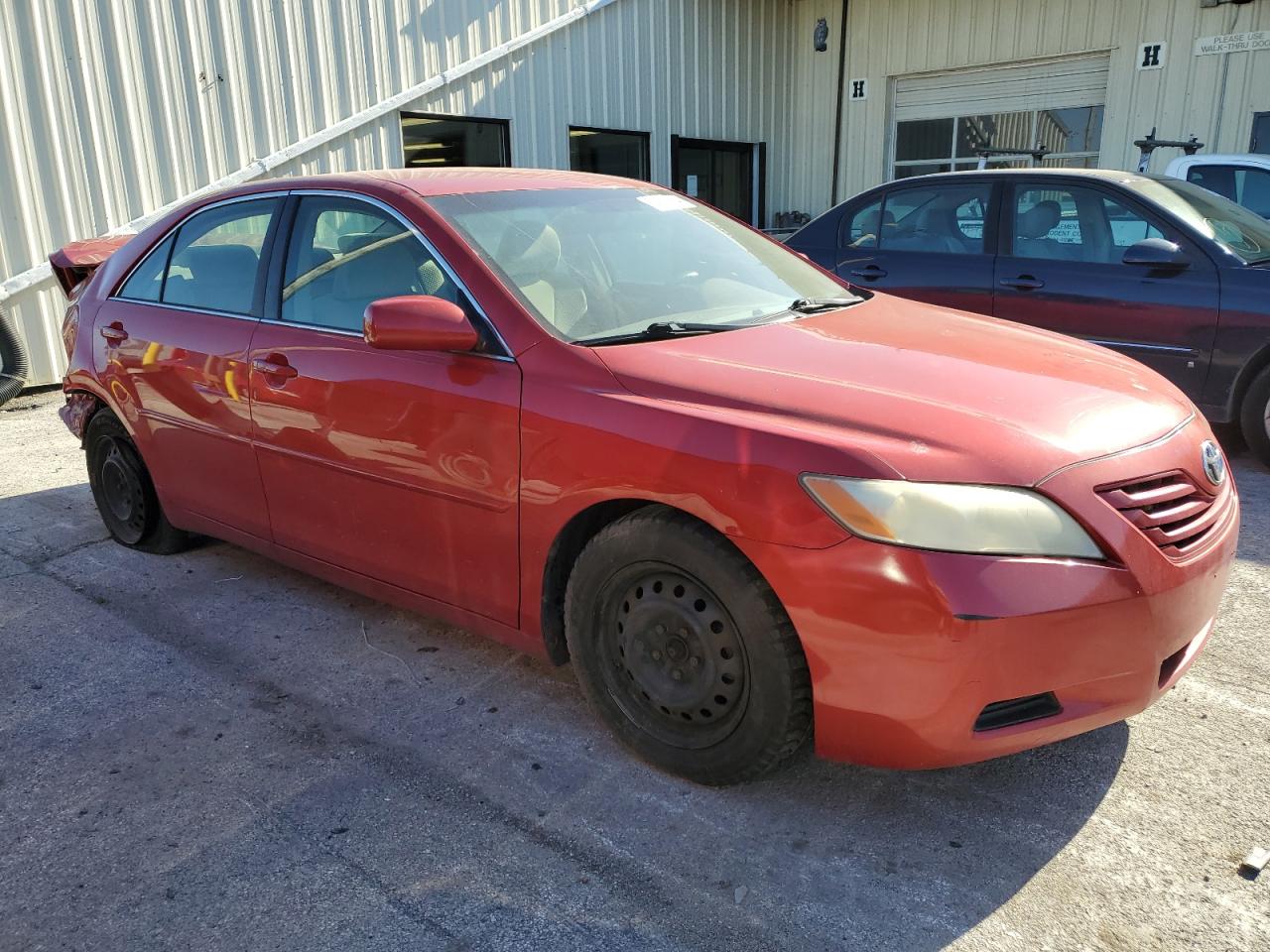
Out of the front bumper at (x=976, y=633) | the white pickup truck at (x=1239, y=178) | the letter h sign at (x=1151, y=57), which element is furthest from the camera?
the letter h sign at (x=1151, y=57)

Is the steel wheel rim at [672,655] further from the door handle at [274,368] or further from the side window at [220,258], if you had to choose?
the side window at [220,258]

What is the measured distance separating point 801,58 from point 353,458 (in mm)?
13737

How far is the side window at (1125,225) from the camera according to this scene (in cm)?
560

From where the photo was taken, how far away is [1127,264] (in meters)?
5.61

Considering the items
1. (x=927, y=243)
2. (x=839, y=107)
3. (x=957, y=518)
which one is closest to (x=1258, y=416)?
(x=927, y=243)

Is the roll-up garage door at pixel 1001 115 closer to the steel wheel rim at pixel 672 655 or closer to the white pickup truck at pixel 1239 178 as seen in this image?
the white pickup truck at pixel 1239 178

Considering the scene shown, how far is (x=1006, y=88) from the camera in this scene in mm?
13172

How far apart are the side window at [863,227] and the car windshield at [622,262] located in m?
2.99

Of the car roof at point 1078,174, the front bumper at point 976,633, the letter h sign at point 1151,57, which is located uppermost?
the letter h sign at point 1151,57

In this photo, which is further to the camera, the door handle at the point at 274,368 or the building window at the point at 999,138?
the building window at the point at 999,138

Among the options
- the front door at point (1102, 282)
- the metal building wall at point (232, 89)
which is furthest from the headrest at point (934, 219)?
the metal building wall at point (232, 89)

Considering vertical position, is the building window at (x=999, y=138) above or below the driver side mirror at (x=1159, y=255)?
above

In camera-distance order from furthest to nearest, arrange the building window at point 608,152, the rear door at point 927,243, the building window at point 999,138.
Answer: the building window at point 999,138
the building window at point 608,152
the rear door at point 927,243

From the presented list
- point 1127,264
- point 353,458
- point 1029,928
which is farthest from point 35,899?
point 1127,264
